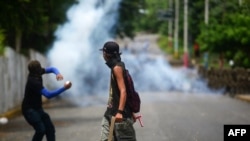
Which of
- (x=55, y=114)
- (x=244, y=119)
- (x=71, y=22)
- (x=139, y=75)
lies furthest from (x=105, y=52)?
(x=139, y=75)

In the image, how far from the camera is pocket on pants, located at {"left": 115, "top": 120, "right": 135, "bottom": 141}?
8.76m

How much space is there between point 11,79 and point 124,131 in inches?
677

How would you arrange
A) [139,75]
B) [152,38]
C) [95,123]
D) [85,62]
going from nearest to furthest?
[95,123] < [85,62] < [139,75] < [152,38]

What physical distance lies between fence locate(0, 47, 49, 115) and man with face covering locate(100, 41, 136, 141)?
13.7 metres

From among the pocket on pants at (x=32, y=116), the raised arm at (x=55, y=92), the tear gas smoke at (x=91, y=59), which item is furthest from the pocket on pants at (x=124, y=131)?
the tear gas smoke at (x=91, y=59)

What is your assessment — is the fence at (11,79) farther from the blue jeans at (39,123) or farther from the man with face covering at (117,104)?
the man with face covering at (117,104)

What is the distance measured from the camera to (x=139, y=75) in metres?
49.1

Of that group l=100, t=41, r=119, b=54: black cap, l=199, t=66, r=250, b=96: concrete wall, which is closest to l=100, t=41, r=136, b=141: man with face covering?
l=100, t=41, r=119, b=54: black cap

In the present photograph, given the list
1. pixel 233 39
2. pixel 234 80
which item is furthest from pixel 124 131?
pixel 233 39

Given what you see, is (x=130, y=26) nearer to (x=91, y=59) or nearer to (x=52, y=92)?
(x=91, y=59)

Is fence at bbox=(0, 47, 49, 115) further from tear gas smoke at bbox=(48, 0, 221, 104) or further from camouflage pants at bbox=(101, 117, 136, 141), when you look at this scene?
camouflage pants at bbox=(101, 117, 136, 141)

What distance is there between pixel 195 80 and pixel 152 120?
25.4 meters

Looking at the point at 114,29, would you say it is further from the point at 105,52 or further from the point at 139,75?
the point at 105,52

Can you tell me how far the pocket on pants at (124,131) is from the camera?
28.7ft
